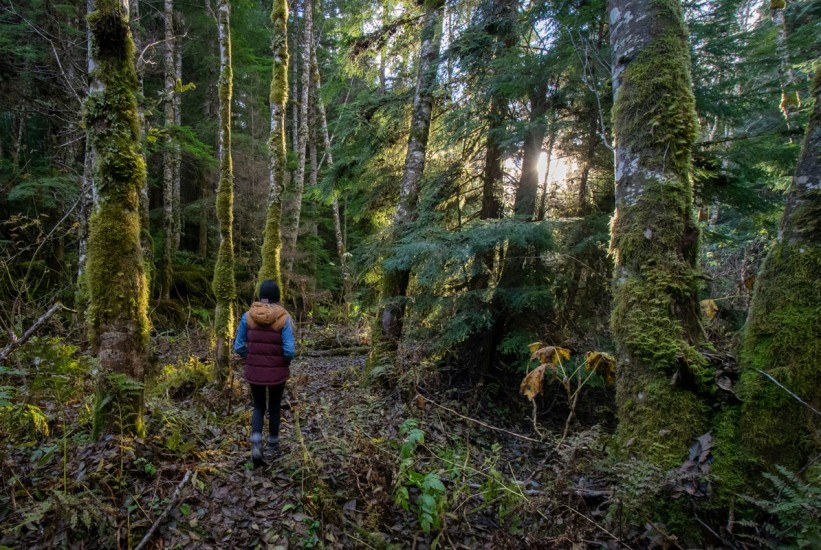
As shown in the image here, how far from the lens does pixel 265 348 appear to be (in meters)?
4.45

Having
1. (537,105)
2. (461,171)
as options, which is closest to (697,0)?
(537,105)

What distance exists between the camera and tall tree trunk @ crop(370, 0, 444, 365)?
7.27m

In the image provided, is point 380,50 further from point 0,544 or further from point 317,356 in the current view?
point 0,544

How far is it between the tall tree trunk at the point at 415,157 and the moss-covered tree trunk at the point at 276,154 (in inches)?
88.2

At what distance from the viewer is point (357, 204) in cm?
964

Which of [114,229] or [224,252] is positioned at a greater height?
[114,229]

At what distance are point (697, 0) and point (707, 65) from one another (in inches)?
34.6

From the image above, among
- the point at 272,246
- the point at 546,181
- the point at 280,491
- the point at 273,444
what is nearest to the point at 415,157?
the point at 546,181

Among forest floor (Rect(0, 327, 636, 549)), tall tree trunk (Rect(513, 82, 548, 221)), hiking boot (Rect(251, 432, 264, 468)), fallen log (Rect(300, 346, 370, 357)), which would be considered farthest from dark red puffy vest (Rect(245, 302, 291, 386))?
fallen log (Rect(300, 346, 370, 357))

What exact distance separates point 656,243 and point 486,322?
3437 mm

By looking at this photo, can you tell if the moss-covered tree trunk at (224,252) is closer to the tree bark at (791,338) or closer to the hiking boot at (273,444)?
the hiking boot at (273,444)

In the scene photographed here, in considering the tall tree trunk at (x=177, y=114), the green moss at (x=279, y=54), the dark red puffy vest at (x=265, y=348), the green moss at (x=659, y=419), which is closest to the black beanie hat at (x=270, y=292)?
the dark red puffy vest at (x=265, y=348)

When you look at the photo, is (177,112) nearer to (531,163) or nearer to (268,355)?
(531,163)

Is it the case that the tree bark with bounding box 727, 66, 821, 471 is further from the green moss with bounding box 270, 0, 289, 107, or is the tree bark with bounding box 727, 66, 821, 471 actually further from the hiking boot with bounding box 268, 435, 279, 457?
the green moss with bounding box 270, 0, 289, 107
